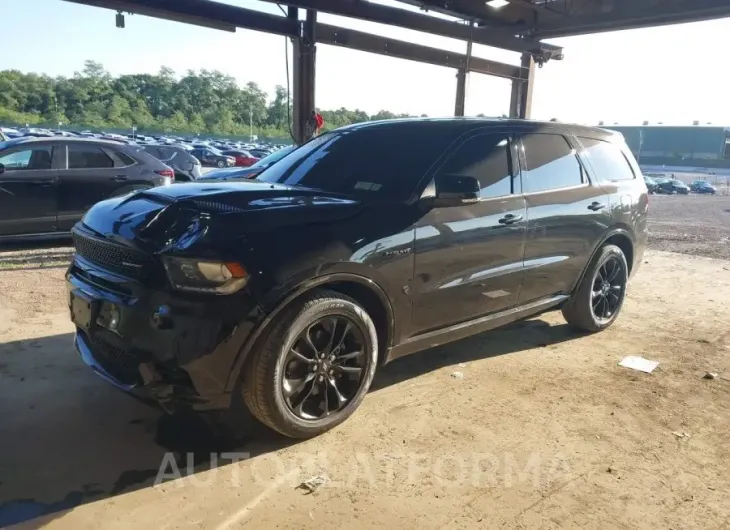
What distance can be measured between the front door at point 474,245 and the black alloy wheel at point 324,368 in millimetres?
503

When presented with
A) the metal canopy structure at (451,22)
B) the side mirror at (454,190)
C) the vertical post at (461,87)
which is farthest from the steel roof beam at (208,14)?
the side mirror at (454,190)

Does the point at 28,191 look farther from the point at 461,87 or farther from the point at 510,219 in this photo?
the point at 461,87

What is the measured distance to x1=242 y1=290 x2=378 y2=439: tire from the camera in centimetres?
297

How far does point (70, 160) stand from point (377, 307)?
6.48 metres

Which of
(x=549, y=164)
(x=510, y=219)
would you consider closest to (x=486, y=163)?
(x=510, y=219)

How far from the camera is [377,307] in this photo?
347 cm

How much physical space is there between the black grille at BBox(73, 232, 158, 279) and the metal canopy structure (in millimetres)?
4058

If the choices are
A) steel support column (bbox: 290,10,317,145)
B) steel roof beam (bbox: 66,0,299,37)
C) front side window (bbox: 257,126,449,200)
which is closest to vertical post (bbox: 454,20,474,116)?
steel support column (bbox: 290,10,317,145)

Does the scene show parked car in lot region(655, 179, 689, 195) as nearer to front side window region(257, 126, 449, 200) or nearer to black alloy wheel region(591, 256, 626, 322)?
black alloy wheel region(591, 256, 626, 322)

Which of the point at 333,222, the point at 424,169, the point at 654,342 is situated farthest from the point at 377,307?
the point at 654,342

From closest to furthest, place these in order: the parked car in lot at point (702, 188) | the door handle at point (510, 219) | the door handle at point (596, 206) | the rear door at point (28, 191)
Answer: the door handle at point (510, 219) → the door handle at point (596, 206) → the rear door at point (28, 191) → the parked car in lot at point (702, 188)

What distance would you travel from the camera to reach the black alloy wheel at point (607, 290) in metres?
5.30

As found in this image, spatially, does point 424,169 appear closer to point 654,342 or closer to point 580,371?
point 580,371

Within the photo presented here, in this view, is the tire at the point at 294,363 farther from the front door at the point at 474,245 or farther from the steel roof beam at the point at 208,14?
the steel roof beam at the point at 208,14
